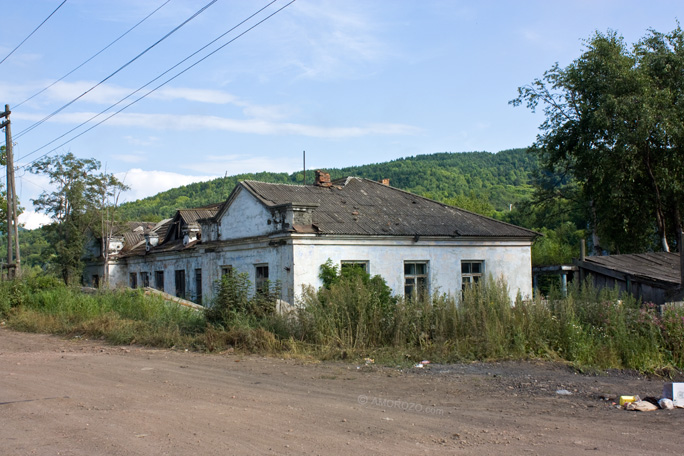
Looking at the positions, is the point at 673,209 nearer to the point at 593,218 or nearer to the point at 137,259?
the point at 593,218

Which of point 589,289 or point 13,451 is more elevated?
point 589,289

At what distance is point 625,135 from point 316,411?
21493mm

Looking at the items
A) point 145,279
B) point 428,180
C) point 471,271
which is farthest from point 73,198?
point 428,180

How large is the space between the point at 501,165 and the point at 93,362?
333ft

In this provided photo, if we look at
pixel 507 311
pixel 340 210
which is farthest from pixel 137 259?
pixel 507 311

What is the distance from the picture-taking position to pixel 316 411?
718 centimetres

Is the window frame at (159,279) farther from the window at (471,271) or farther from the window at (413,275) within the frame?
the window at (471,271)

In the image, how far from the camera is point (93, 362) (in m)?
11.6

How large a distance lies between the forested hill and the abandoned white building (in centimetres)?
4942

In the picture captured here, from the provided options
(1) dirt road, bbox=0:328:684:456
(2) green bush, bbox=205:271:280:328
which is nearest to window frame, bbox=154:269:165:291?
(2) green bush, bbox=205:271:280:328

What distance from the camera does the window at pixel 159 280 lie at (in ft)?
101

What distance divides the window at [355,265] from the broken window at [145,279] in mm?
15409

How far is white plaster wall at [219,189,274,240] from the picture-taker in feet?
71.1

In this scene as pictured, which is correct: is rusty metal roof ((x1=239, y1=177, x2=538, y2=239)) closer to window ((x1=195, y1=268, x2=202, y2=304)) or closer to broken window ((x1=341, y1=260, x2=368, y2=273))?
broken window ((x1=341, y1=260, x2=368, y2=273))
